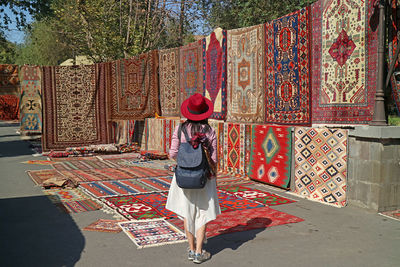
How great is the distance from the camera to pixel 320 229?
5.12 m

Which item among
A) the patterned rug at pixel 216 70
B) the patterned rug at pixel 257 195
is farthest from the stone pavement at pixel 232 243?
the patterned rug at pixel 216 70

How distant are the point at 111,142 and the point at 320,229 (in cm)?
985

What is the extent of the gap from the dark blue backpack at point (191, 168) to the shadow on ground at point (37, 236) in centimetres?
133

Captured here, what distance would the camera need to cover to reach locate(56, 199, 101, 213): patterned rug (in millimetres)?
6031

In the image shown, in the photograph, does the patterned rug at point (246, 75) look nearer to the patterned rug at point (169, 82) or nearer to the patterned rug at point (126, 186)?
the patterned rug at point (126, 186)

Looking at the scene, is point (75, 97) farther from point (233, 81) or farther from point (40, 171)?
point (233, 81)

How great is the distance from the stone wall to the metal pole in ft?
0.47

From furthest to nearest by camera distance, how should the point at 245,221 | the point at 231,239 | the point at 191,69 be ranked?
the point at 191,69 < the point at 245,221 < the point at 231,239

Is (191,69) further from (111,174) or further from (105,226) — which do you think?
(105,226)

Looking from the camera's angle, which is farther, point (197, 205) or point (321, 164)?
point (321, 164)

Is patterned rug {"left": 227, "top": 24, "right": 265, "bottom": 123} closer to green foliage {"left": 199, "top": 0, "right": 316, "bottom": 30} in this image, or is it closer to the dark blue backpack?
the dark blue backpack

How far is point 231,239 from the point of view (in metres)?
4.75

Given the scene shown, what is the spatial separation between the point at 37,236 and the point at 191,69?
6.66 meters

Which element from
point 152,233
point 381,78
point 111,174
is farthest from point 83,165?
point 381,78
